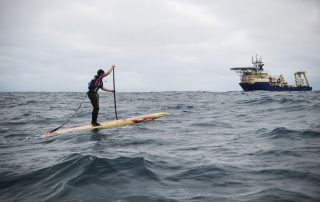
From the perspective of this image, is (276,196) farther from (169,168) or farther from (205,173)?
(169,168)

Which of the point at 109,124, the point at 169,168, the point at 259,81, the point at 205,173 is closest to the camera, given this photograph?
the point at 205,173

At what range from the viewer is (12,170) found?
649cm

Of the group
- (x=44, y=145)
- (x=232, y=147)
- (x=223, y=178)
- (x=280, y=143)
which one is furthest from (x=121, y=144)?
(x=280, y=143)

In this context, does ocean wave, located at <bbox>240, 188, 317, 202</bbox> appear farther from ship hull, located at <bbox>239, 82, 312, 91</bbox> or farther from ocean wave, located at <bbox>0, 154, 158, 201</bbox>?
ship hull, located at <bbox>239, 82, 312, 91</bbox>

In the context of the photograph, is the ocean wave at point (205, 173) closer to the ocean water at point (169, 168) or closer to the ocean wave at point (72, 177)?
the ocean water at point (169, 168)

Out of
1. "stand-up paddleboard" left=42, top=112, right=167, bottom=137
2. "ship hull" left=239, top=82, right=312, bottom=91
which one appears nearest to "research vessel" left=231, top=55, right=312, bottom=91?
"ship hull" left=239, top=82, right=312, bottom=91

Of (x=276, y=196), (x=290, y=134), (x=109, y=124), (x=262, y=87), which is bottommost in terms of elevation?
(x=276, y=196)

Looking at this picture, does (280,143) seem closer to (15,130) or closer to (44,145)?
(44,145)

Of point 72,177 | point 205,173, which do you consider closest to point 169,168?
point 205,173

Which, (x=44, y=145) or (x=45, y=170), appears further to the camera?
(x=44, y=145)

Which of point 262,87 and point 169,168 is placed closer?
point 169,168

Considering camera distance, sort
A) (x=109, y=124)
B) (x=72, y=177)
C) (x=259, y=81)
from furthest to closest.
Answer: (x=259, y=81)
(x=109, y=124)
(x=72, y=177)

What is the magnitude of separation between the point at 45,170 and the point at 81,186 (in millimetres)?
1522

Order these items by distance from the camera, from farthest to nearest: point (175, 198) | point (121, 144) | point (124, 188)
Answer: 1. point (121, 144)
2. point (124, 188)
3. point (175, 198)
